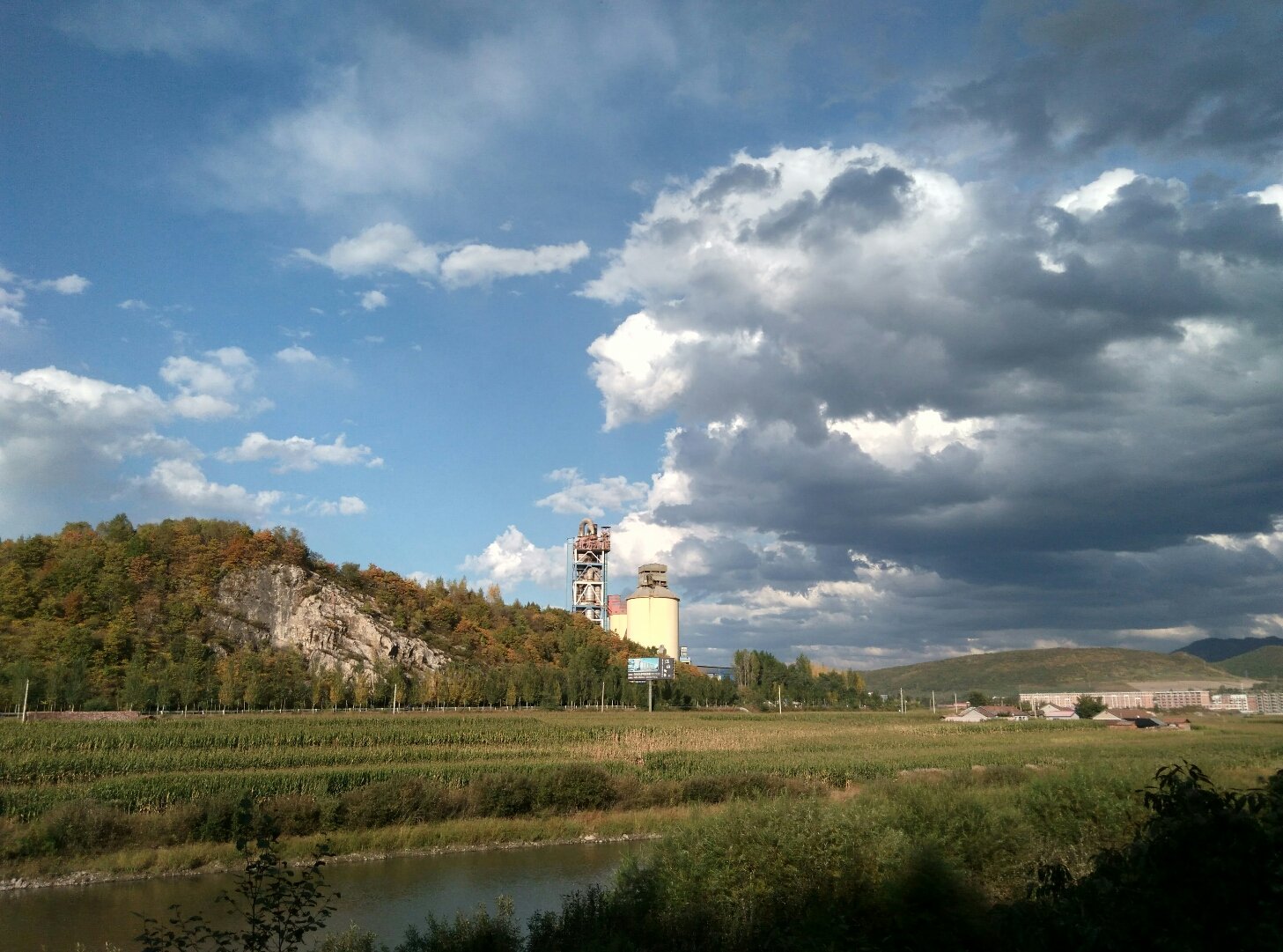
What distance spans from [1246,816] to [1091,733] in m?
94.9

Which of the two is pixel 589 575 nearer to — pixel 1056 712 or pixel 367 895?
pixel 1056 712

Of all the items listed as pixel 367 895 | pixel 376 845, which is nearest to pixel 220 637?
pixel 376 845

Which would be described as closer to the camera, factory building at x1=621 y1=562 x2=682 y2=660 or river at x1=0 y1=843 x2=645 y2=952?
river at x1=0 y1=843 x2=645 y2=952

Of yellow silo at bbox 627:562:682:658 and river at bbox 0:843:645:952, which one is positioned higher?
yellow silo at bbox 627:562:682:658

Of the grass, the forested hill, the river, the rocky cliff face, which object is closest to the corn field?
the grass

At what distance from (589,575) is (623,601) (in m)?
8.57

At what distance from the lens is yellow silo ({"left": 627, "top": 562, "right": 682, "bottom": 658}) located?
154 metres

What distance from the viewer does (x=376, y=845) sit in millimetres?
35469

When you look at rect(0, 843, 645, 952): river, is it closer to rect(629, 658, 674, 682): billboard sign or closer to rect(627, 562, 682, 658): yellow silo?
rect(629, 658, 674, 682): billboard sign

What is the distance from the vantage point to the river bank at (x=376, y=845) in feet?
99.1

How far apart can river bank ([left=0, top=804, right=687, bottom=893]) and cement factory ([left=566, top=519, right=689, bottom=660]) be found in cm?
10728

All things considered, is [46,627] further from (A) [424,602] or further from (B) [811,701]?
(B) [811,701]

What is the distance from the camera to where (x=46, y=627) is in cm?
9012

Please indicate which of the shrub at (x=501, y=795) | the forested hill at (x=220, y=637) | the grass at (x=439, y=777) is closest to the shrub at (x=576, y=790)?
the grass at (x=439, y=777)
